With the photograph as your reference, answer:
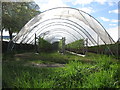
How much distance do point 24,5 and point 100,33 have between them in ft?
43.3

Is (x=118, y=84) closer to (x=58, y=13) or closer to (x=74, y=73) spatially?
(x=74, y=73)

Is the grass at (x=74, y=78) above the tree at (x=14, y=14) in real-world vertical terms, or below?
below

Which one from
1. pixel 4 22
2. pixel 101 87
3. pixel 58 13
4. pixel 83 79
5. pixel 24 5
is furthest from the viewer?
pixel 24 5

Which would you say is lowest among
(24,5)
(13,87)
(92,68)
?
(13,87)

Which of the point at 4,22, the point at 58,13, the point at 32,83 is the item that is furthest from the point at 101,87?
the point at 4,22

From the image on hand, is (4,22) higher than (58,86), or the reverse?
(4,22)

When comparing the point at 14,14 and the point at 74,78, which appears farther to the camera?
the point at 14,14

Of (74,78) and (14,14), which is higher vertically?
(14,14)

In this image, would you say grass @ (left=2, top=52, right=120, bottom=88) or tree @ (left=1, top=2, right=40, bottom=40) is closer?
grass @ (left=2, top=52, right=120, bottom=88)

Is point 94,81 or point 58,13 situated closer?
point 94,81

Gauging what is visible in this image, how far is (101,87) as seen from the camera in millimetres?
2479

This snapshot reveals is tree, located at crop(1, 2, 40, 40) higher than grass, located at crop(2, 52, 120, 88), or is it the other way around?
tree, located at crop(1, 2, 40, 40)

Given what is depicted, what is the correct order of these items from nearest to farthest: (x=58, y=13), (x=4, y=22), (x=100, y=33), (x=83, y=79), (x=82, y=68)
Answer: (x=83, y=79) < (x=82, y=68) < (x=100, y=33) < (x=58, y=13) < (x=4, y=22)

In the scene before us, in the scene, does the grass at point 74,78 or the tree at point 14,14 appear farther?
the tree at point 14,14
